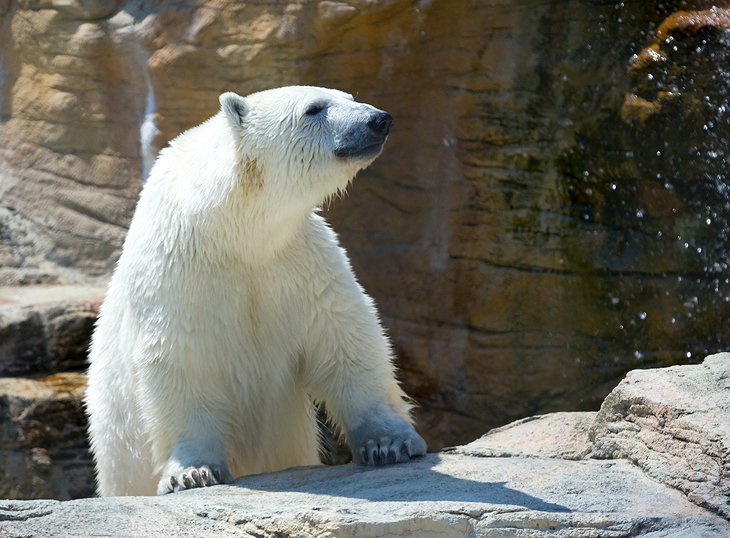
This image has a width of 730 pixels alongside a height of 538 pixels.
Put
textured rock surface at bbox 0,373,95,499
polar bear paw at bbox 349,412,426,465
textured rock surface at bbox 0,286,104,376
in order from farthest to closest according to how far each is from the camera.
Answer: textured rock surface at bbox 0,286,104,376, textured rock surface at bbox 0,373,95,499, polar bear paw at bbox 349,412,426,465

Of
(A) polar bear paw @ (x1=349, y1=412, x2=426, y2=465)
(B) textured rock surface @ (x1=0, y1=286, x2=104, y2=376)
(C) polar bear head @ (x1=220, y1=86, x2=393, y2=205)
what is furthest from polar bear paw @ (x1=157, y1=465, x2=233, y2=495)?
(B) textured rock surface @ (x1=0, y1=286, x2=104, y2=376)

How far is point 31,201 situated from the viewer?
25.9 ft

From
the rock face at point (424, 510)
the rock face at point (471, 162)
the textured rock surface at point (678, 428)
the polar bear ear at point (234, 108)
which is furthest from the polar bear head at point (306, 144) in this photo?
the rock face at point (471, 162)

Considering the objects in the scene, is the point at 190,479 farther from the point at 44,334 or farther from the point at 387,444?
the point at 44,334

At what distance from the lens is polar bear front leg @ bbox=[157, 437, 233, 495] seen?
4.30 m

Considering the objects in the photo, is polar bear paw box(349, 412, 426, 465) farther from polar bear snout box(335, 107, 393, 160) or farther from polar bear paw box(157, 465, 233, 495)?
polar bear snout box(335, 107, 393, 160)

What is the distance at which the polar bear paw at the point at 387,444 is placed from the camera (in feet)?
14.4

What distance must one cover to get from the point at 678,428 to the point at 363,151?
1.59 metres

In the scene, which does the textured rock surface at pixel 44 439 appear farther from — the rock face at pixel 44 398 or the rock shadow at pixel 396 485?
the rock shadow at pixel 396 485

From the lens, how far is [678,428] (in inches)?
155

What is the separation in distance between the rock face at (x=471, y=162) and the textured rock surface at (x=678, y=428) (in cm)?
295

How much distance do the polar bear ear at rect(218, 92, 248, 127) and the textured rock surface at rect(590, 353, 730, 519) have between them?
1830 millimetres

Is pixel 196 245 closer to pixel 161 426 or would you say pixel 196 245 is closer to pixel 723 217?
pixel 161 426

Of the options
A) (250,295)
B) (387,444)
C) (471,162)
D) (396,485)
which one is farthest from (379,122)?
(471,162)
